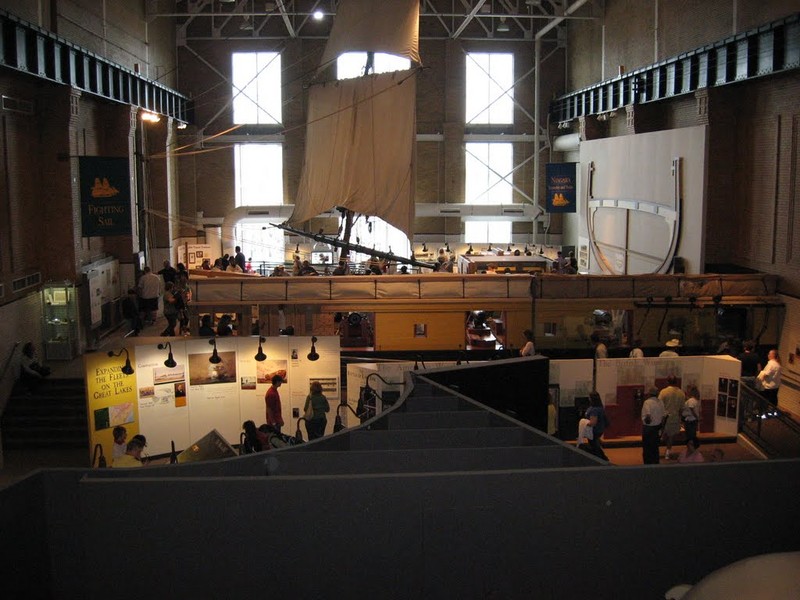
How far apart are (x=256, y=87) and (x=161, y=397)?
25139mm

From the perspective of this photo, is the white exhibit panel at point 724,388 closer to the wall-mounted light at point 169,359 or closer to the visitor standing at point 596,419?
the visitor standing at point 596,419

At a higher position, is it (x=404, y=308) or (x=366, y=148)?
(x=366, y=148)

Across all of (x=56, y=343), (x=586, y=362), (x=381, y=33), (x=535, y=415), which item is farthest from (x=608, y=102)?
(x=535, y=415)

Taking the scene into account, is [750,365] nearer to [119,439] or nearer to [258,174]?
[119,439]

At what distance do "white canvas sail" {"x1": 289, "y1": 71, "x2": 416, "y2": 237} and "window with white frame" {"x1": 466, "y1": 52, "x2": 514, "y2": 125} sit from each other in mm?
12763

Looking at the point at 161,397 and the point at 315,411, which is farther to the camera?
the point at 161,397

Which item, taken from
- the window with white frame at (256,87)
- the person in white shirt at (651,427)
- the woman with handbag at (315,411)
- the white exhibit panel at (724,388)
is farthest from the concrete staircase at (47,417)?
the window with white frame at (256,87)

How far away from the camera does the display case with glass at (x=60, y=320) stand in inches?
818

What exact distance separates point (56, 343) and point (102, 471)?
58.1 feet

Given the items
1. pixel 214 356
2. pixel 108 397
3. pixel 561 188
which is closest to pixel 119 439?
pixel 108 397

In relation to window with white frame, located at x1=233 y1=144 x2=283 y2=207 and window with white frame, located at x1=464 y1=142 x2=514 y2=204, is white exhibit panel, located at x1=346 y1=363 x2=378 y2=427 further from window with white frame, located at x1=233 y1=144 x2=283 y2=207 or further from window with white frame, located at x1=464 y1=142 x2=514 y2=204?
window with white frame, located at x1=464 y1=142 x2=514 y2=204

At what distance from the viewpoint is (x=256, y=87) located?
3750cm

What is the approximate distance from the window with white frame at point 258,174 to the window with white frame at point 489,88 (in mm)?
8744

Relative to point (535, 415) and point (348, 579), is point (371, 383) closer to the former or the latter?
point (535, 415)
